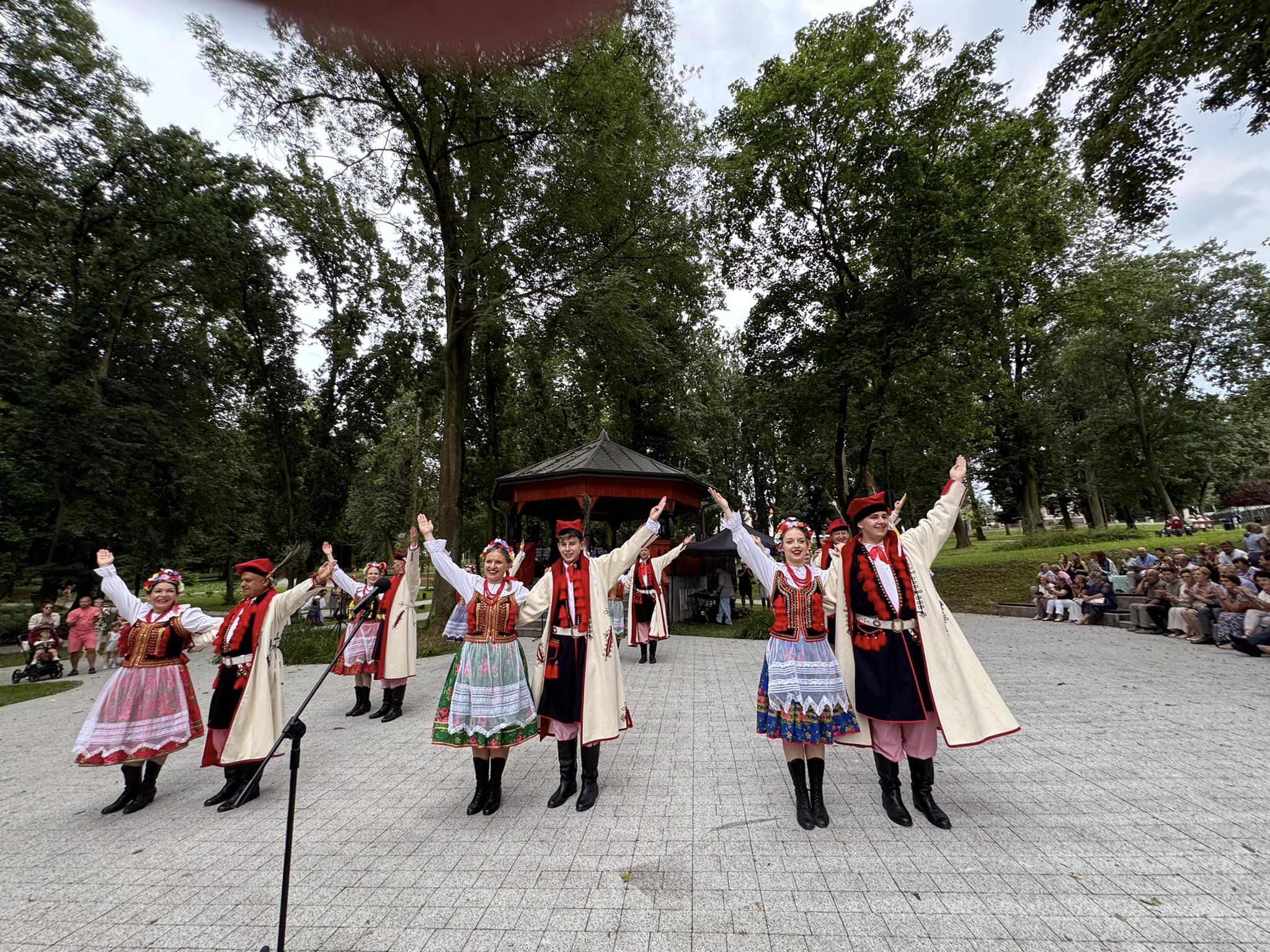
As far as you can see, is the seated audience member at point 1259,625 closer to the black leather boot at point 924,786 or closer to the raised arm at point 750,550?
the black leather boot at point 924,786

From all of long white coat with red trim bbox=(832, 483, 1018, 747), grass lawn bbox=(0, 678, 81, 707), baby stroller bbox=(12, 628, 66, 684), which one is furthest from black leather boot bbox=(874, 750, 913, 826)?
baby stroller bbox=(12, 628, 66, 684)

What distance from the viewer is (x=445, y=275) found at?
48.5 ft

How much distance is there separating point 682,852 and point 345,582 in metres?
4.89

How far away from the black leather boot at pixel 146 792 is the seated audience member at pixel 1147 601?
17.2 metres

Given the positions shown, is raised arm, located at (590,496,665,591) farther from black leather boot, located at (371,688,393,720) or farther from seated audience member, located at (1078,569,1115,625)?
seated audience member, located at (1078,569,1115,625)

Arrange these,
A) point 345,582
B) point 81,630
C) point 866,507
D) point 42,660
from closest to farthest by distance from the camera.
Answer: point 866,507 < point 345,582 < point 42,660 < point 81,630

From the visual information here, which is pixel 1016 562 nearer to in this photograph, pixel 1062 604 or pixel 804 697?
pixel 1062 604

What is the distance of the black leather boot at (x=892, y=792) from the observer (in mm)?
3854

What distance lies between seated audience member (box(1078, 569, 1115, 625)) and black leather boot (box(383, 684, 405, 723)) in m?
16.0

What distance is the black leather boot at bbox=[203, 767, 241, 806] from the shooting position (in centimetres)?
464

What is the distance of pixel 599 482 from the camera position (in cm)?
1424

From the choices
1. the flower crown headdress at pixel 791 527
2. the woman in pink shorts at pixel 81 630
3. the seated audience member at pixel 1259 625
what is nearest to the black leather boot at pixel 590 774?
the flower crown headdress at pixel 791 527

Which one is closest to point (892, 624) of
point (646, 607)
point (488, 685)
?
point (488, 685)

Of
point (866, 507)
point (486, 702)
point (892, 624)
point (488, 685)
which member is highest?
point (866, 507)
